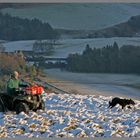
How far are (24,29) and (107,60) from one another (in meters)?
1.76

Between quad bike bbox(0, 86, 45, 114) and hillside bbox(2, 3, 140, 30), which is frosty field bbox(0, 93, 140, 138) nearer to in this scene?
quad bike bbox(0, 86, 45, 114)

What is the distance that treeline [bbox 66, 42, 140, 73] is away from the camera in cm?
1373

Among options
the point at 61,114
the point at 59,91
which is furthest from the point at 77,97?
the point at 61,114

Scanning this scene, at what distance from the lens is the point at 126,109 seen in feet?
42.7

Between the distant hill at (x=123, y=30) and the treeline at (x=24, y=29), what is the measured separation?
837mm

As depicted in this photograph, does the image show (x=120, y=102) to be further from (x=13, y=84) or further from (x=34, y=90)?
(x=13, y=84)

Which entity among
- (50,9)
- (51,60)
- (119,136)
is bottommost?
(119,136)

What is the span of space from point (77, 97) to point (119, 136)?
2786mm

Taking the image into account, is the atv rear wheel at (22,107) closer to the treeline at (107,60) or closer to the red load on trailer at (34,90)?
the red load on trailer at (34,90)

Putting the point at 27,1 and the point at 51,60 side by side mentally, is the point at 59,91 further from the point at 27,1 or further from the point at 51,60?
the point at 27,1

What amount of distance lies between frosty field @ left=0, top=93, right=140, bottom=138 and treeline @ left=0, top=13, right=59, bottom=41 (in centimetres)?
140

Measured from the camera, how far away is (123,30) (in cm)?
1388

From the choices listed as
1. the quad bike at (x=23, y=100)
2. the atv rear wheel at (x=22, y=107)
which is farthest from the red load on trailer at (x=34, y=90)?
the atv rear wheel at (x=22, y=107)

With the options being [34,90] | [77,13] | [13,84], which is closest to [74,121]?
[34,90]
